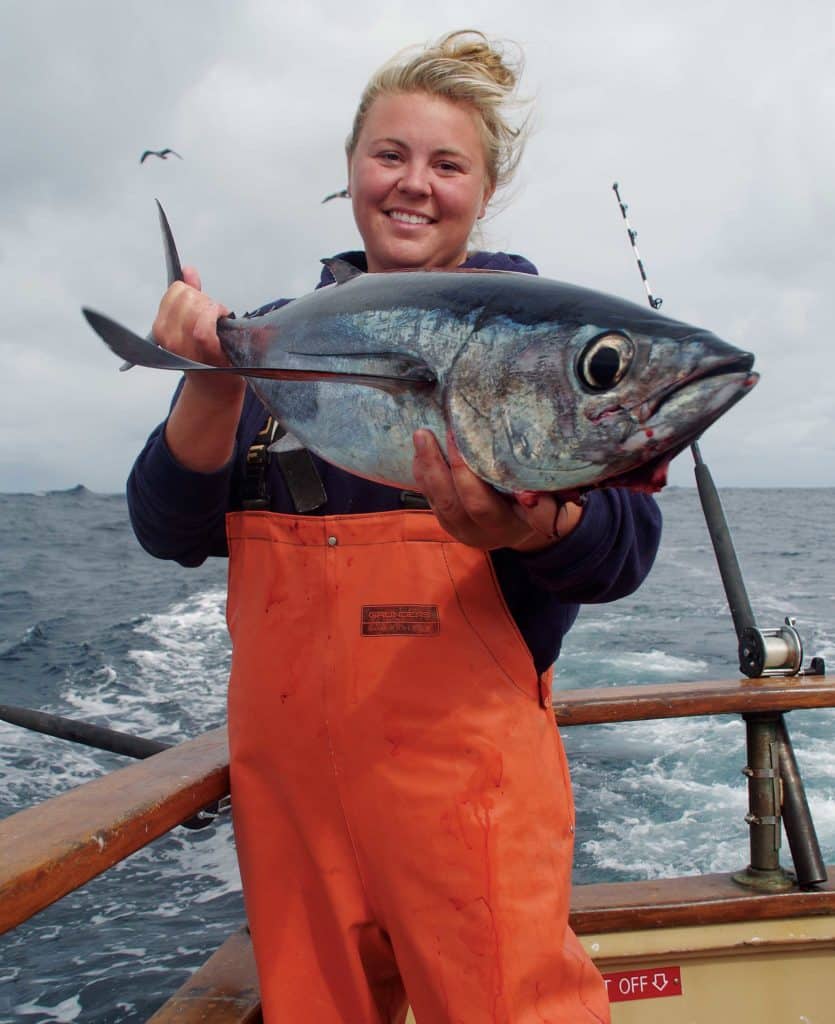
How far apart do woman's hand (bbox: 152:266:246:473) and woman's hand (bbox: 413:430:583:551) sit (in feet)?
2.24

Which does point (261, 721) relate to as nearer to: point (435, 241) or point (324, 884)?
point (324, 884)

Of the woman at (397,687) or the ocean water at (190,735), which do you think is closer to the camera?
the woman at (397,687)

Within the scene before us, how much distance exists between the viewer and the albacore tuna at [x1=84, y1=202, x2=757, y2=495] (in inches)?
49.8

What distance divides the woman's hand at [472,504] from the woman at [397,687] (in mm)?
28

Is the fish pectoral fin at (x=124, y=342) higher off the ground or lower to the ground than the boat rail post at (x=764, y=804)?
higher

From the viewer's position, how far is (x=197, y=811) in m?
2.23

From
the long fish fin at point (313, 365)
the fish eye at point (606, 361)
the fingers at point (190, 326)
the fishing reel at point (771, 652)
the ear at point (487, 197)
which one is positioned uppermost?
the ear at point (487, 197)

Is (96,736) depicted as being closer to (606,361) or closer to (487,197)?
(487,197)

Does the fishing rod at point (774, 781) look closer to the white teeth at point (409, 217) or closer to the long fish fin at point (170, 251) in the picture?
the white teeth at point (409, 217)

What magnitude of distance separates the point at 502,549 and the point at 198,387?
80 centimetres

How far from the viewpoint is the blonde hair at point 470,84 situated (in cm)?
219

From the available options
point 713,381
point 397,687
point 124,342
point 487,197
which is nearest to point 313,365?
point 124,342

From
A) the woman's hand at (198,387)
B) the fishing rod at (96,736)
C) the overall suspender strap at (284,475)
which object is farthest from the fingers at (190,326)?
the fishing rod at (96,736)

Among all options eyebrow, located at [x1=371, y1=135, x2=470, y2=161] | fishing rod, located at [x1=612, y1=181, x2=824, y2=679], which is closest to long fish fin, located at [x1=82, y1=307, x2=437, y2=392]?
eyebrow, located at [x1=371, y1=135, x2=470, y2=161]
